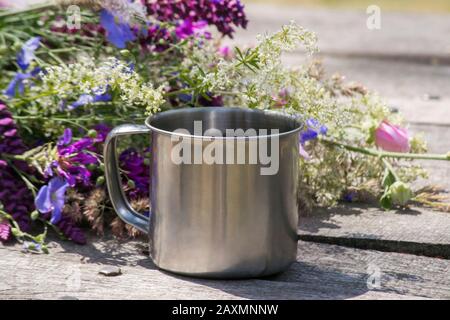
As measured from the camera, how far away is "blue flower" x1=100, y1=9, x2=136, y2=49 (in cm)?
145

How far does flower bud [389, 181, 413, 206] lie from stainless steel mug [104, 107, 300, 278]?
0.82ft

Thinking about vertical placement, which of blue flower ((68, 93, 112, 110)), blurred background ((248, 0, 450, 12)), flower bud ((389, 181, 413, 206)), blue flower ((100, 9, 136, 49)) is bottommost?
flower bud ((389, 181, 413, 206))

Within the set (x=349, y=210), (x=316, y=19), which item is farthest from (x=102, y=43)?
(x=316, y=19)

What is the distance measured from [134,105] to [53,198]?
10.8 inches

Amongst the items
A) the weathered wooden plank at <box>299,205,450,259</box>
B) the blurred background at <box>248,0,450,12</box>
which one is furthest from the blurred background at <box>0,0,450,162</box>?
the blurred background at <box>248,0,450,12</box>

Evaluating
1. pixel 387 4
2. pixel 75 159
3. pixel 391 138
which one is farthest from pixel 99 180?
pixel 387 4

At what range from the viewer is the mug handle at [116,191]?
1.19 metres

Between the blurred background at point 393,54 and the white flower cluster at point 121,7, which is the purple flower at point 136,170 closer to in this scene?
the white flower cluster at point 121,7

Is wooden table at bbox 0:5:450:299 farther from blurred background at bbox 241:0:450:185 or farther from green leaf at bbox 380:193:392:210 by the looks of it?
blurred background at bbox 241:0:450:185

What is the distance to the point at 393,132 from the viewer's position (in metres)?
1.46

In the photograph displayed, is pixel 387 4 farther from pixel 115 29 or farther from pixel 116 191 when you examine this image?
pixel 116 191

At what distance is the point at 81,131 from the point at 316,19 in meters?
1.73

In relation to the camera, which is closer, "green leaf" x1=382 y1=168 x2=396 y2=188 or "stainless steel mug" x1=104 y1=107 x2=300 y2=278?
"stainless steel mug" x1=104 y1=107 x2=300 y2=278
